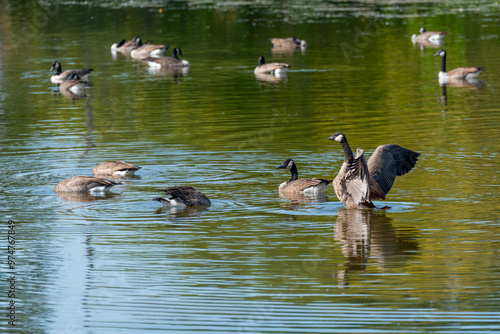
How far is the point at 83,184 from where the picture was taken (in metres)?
17.6

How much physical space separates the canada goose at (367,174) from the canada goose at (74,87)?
2034 centimetres

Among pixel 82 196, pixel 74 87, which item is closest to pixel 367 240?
pixel 82 196

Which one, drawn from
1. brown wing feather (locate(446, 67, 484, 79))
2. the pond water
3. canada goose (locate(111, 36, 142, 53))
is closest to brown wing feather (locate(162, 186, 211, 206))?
the pond water

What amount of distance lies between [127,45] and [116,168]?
3257 cm

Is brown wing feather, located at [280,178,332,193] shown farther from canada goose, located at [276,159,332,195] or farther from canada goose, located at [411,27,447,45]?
canada goose, located at [411,27,447,45]

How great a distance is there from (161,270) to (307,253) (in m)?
2.26

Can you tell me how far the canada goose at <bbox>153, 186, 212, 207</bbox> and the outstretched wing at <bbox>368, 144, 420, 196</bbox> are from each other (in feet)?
10.5

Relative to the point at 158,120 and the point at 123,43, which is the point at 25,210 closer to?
the point at 158,120

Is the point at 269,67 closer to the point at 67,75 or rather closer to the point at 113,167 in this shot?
the point at 67,75

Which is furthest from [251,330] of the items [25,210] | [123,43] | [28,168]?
[123,43]

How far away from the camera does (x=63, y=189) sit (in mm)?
17609

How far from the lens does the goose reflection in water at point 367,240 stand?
491 inches

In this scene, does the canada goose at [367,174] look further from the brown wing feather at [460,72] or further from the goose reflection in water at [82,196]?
the brown wing feather at [460,72]

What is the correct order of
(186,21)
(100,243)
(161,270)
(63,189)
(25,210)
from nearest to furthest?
(161,270) < (100,243) < (25,210) < (63,189) < (186,21)
